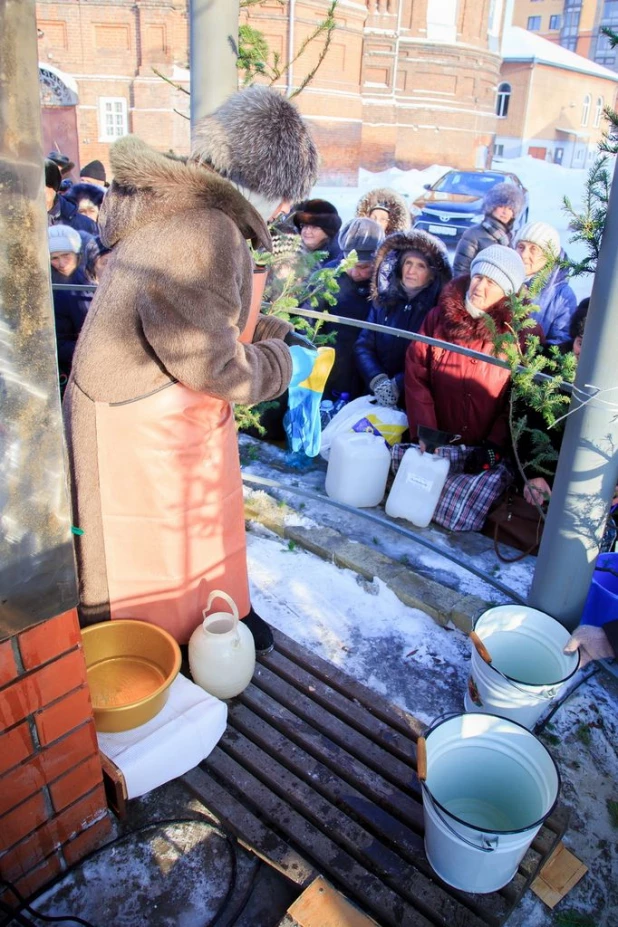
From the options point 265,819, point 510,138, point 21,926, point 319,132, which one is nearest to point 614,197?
point 265,819

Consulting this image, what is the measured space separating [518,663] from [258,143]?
2036 mm

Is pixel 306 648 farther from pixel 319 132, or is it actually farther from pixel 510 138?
pixel 510 138

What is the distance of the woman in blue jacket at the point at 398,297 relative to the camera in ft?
14.4

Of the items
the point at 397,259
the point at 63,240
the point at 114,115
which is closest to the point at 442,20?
the point at 114,115

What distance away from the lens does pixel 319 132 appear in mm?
22984

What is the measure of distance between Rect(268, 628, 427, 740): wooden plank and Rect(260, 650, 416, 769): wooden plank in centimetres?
1

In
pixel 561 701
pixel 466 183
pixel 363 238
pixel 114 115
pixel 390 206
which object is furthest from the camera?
pixel 114 115

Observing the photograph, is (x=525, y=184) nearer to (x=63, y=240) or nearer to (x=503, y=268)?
(x=63, y=240)

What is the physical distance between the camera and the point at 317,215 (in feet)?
17.8

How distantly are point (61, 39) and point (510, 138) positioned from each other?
28.2m

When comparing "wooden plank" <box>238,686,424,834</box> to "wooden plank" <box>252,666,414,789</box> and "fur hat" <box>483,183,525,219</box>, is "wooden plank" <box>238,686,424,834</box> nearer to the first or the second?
"wooden plank" <box>252,666,414,789</box>

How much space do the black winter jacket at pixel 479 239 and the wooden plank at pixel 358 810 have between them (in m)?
4.50

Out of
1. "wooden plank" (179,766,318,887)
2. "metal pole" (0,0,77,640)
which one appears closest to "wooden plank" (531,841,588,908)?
"wooden plank" (179,766,318,887)

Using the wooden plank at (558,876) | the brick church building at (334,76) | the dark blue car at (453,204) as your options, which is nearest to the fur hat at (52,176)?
the wooden plank at (558,876)
